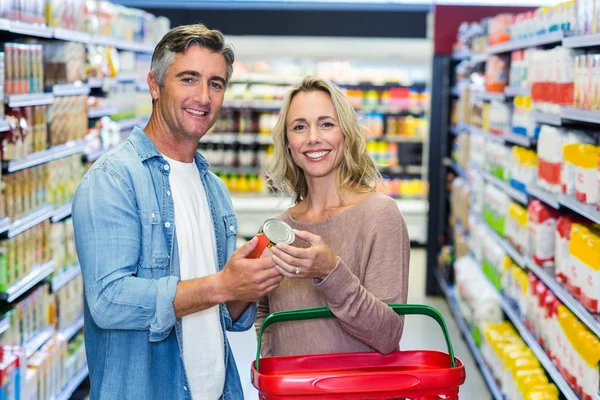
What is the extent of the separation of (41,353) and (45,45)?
5.83 feet

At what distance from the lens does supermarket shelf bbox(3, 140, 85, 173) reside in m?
3.98

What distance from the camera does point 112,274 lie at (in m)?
1.96

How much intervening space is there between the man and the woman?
8.1 inches

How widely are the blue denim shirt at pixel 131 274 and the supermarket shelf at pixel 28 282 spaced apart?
1.82 metres

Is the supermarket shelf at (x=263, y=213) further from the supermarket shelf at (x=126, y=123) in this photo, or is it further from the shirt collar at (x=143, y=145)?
the shirt collar at (x=143, y=145)

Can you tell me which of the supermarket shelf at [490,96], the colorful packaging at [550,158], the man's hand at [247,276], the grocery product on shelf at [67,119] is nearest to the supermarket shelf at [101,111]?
the grocery product on shelf at [67,119]

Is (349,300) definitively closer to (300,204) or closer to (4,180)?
(300,204)

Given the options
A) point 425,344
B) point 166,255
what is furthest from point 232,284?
point 425,344

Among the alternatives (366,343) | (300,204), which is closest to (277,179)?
(300,204)

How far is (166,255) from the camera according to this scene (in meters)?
2.10

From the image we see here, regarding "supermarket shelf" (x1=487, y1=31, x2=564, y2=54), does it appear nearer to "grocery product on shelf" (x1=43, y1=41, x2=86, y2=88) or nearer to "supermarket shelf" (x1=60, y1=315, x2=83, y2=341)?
"grocery product on shelf" (x1=43, y1=41, x2=86, y2=88)

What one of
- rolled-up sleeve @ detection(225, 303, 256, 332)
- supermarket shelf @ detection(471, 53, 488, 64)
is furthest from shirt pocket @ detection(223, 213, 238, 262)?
supermarket shelf @ detection(471, 53, 488, 64)

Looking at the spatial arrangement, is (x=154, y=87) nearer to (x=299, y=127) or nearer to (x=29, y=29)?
(x=299, y=127)

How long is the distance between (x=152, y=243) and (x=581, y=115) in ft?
6.75
